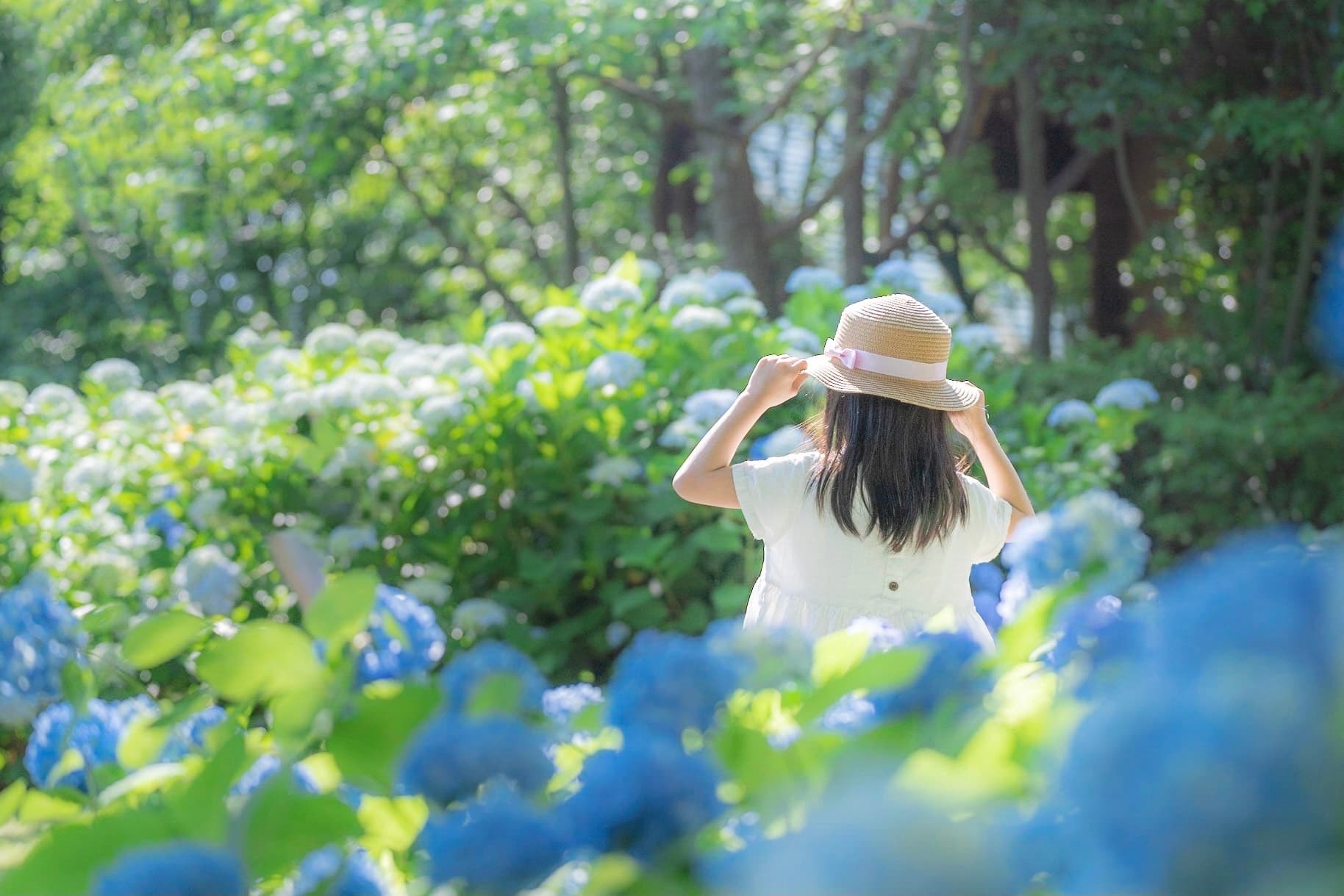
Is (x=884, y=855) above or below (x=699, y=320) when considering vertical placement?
above

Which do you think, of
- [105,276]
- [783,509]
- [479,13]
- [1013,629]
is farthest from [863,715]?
[105,276]

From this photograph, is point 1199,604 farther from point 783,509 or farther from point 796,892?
point 783,509

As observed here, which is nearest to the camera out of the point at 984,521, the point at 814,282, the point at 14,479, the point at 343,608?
the point at 343,608

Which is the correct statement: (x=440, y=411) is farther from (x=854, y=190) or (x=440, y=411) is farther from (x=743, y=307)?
(x=854, y=190)

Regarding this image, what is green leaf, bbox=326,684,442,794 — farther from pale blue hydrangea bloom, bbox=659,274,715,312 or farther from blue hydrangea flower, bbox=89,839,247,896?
pale blue hydrangea bloom, bbox=659,274,715,312

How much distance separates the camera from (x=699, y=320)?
3.87 metres

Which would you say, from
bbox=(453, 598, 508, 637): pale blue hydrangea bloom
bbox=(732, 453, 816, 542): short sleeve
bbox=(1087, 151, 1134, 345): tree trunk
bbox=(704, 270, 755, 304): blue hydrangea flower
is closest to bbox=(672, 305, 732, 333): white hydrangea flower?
bbox=(704, 270, 755, 304): blue hydrangea flower

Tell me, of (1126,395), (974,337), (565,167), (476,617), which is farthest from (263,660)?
(565,167)

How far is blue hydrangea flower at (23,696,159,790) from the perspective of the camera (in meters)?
1.00

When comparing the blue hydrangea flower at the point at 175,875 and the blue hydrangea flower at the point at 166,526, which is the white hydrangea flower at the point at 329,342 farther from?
the blue hydrangea flower at the point at 175,875

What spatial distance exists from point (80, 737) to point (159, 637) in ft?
0.83

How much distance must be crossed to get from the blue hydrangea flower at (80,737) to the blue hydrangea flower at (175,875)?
0.46 meters

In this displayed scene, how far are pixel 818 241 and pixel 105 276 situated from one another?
5.41 m

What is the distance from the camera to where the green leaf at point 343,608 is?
29.5 inches
